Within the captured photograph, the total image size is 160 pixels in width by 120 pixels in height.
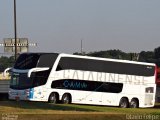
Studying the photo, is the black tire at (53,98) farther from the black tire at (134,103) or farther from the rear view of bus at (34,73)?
the black tire at (134,103)

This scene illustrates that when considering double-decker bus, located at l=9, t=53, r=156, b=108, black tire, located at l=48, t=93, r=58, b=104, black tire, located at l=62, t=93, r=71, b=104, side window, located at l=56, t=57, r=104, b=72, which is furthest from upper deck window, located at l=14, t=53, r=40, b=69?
black tire, located at l=62, t=93, r=71, b=104

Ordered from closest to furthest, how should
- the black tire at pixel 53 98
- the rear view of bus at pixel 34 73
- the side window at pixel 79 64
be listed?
1. the rear view of bus at pixel 34 73
2. the black tire at pixel 53 98
3. the side window at pixel 79 64

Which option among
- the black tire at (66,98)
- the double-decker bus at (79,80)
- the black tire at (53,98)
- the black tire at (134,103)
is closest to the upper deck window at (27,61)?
the double-decker bus at (79,80)

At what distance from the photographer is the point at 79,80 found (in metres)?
37.6

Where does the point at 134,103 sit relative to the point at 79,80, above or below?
below

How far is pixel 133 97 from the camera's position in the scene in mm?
41750

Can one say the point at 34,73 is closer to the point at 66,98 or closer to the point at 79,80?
the point at 66,98

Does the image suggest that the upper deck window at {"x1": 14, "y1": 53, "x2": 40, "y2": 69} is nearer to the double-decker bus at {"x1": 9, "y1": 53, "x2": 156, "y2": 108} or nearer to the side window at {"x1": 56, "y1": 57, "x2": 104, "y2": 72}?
the double-decker bus at {"x1": 9, "y1": 53, "x2": 156, "y2": 108}

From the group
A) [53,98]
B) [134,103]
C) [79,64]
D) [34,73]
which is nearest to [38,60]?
[34,73]

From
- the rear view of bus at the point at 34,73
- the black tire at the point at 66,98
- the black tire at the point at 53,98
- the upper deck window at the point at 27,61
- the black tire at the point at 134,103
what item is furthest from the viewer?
the black tire at the point at 134,103

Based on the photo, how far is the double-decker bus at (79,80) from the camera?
36094 mm

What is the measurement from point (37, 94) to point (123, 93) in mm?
7618

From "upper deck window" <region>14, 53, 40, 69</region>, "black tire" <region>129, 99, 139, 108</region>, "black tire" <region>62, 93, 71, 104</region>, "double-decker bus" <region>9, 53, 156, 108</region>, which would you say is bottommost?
"black tire" <region>129, 99, 139, 108</region>

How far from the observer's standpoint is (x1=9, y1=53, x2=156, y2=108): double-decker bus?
118 ft
